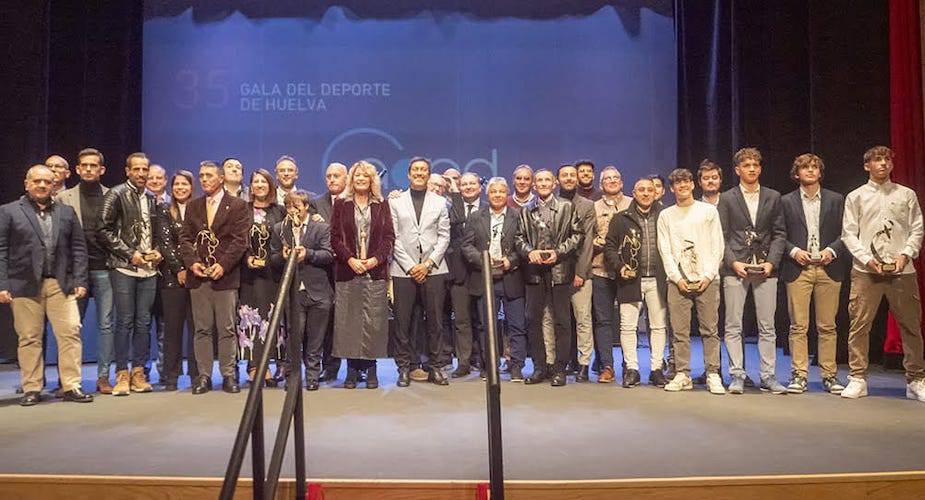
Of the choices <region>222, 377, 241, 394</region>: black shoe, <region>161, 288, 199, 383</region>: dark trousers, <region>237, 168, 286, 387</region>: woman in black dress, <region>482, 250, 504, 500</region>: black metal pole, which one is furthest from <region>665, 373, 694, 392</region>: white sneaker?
<region>161, 288, 199, 383</region>: dark trousers

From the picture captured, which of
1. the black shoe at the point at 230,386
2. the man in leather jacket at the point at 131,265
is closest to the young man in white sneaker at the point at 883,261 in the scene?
the black shoe at the point at 230,386

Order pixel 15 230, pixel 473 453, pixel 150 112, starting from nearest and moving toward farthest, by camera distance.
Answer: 1. pixel 473 453
2. pixel 15 230
3. pixel 150 112

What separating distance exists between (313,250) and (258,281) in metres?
0.50

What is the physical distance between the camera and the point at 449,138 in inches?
336

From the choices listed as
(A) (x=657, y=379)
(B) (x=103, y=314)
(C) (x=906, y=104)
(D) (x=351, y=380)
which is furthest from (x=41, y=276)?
(C) (x=906, y=104)

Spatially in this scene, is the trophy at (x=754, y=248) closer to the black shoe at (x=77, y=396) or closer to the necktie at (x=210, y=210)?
the necktie at (x=210, y=210)

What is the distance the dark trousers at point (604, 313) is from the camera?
578 centimetres

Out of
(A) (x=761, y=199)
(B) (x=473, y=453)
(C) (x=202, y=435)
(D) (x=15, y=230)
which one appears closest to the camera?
(B) (x=473, y=453)

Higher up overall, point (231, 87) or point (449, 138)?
point (231, 87)

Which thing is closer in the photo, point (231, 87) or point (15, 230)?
point (15, 230)

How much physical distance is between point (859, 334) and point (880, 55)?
276 cm

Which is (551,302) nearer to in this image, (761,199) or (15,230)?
(761,199)

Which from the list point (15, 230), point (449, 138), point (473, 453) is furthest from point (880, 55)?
point (15, 230)

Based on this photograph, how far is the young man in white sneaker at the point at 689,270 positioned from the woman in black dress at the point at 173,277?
3277 mm
